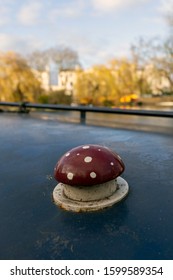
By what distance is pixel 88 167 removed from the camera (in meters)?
1.65

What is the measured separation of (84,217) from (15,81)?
65.7ft

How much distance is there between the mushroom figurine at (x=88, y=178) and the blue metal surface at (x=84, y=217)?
0.22ft

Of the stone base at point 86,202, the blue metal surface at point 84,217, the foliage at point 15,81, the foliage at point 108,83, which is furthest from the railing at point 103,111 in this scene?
the foliage at point 108,83

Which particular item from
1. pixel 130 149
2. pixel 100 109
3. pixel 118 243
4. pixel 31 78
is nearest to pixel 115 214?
pixel 118 243

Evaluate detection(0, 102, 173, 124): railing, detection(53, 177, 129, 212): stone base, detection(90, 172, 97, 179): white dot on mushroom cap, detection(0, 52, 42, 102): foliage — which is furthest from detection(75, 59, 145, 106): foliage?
detection(90, 172, 97, 179): white dot on mushroom cap

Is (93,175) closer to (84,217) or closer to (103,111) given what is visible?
(84,217)

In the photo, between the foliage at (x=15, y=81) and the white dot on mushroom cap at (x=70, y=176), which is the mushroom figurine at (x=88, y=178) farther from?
the foliage at (x=15, y=81)

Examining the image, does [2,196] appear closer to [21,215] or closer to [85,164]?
[21,215]

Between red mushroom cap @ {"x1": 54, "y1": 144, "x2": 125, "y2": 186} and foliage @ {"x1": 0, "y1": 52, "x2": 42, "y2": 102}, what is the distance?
18.9 metres

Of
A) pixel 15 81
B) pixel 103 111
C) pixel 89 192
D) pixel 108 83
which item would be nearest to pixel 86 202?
pixel 89 192

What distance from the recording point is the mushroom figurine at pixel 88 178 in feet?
5.36

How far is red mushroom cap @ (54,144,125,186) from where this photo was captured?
5.33ft
